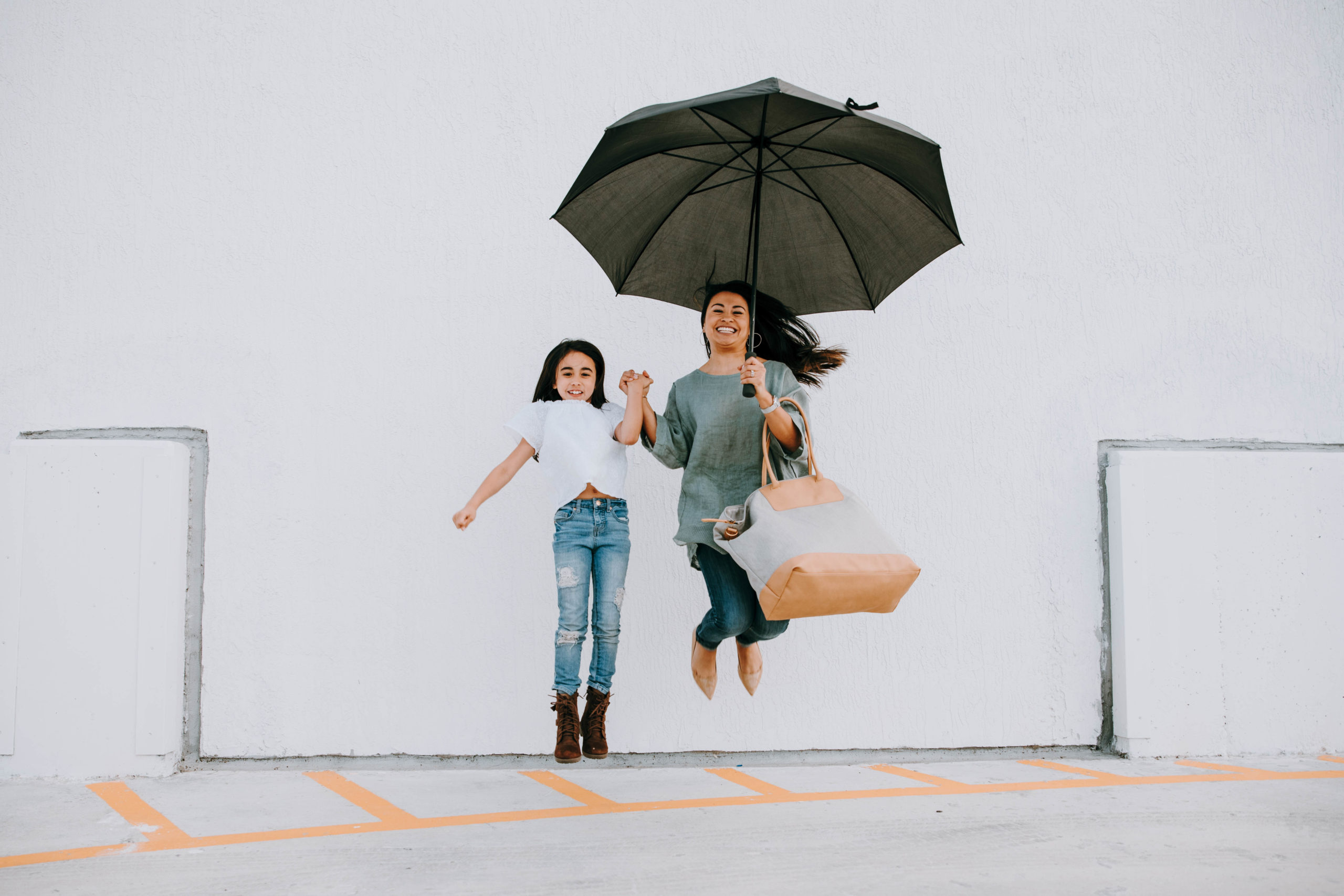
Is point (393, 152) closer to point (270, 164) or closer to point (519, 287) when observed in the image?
point (270, 164)

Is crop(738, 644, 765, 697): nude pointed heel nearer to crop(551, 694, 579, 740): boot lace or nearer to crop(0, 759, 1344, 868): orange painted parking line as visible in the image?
crop(0, 759, 1344, 868): orange painted parking line

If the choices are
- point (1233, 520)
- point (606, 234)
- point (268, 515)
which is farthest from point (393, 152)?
point (1233, 520)

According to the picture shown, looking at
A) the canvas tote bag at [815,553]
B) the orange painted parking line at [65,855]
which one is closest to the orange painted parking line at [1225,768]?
the canvas tote bag at [815,553]

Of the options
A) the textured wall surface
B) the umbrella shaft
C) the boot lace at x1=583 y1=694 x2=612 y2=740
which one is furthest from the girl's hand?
the textured wall surface

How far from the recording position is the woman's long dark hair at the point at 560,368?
3.61 metres

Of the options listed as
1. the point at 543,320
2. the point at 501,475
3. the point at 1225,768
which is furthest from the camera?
the point at 543,320

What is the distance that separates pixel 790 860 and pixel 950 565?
77.8 inches

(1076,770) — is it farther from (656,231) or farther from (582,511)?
(656,231)

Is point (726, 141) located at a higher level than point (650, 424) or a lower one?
higher

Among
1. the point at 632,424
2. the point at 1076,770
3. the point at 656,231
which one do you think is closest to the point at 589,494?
the point at 632,424

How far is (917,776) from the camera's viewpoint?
3.80 metres

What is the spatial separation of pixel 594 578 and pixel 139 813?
184cm

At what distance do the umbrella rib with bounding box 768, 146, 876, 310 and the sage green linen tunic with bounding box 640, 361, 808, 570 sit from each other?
0.48m

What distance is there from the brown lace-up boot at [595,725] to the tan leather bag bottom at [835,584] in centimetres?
89
